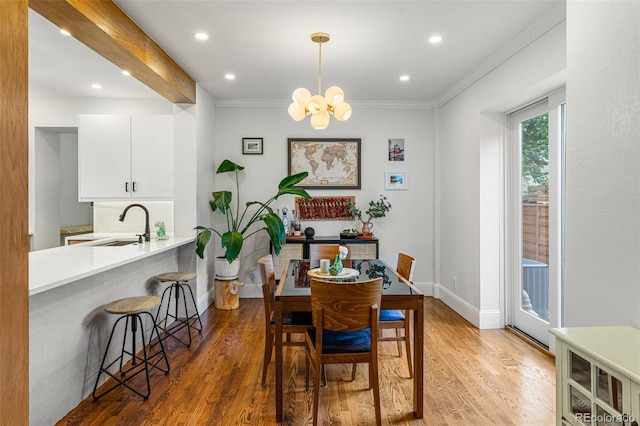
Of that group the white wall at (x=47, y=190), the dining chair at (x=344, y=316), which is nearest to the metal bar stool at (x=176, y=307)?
the dining chair at (x=344, y=316)

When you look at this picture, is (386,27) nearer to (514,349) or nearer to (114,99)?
(514,349)

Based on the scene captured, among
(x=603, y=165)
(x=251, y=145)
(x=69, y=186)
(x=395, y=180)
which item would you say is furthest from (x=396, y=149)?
(x=69, y=186)

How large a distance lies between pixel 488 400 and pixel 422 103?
3953mm

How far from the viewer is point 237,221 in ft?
17.4

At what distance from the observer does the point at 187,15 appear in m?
2.88

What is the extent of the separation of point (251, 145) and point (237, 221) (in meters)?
1.06

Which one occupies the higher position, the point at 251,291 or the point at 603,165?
the point at 603,165

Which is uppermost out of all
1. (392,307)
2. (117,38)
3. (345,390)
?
(117,38)

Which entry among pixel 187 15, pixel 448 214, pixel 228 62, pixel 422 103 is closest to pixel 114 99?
pixel 228 62

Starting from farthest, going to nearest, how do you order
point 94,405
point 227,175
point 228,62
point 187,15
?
point 227,175 < point 228,62 < point 187,15 < point 94,405

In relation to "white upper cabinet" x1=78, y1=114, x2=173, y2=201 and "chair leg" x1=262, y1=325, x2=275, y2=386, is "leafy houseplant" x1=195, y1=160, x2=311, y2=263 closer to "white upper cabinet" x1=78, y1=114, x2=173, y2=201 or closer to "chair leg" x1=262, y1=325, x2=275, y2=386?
"white upper cabinet" x1=78, y1=114, x2=173, y2=201

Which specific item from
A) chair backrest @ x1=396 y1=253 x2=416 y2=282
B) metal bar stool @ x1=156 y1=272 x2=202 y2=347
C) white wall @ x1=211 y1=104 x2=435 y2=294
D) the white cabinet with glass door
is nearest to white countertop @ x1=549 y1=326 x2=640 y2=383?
the white cabinet with glass door

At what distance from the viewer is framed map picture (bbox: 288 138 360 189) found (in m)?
5.36

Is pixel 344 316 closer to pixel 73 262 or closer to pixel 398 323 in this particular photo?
A: pixel 398 323
